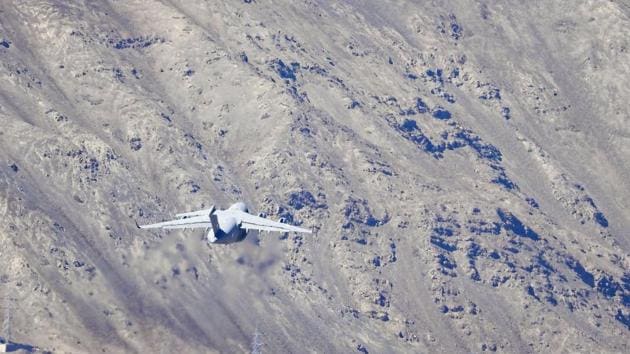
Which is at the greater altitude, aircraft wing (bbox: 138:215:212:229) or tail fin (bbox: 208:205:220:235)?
tail fin (bbox: 208:205:220:235)

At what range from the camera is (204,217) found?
609ft

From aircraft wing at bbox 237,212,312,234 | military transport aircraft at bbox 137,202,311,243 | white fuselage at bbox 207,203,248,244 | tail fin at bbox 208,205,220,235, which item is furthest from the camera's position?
aircraft wing at bbox 237,212,312,234

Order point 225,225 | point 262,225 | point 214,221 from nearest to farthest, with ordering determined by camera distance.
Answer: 1. point 214,221
2. point 225,225
3. point 262,225

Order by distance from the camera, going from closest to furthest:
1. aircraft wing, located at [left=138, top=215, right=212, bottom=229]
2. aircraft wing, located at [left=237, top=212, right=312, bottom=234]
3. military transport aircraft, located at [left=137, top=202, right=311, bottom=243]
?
military transport aircraft, located at [left=137, top=202, right=311, bottom=243] → aircraft wing, located at [left=138, top=215, right=212, bottom=229] → aircraft wing, located at [left=237, top=212, right=312, bottom=234]

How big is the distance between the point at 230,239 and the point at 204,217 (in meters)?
3.99

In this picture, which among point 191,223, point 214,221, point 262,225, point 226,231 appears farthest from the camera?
point 262,225

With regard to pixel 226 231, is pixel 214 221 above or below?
above

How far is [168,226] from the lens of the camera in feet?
610

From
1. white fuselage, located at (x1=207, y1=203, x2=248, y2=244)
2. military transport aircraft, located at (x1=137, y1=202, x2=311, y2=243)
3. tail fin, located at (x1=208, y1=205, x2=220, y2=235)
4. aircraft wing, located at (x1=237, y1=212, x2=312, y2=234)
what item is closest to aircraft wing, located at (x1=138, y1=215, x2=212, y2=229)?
military transport aircraft, located at (x1=137, y1=202, x2=311, y2=243)

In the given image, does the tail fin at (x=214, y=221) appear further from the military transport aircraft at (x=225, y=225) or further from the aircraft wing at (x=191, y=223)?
the aircraft wing at (x=191, y=223)

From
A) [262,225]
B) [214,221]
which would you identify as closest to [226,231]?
[214,221]

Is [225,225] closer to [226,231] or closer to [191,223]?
[226,231]

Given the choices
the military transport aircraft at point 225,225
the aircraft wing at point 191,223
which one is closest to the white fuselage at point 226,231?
the military transport aircraft at point 225,225

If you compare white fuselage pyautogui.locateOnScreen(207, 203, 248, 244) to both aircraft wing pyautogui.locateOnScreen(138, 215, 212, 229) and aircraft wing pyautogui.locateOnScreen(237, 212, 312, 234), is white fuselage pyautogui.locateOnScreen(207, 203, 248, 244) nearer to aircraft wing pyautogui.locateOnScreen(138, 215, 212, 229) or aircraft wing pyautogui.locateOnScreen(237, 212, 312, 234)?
aircraft wing pyautogui.locateOnScreen(237, 212, 312, 234)
